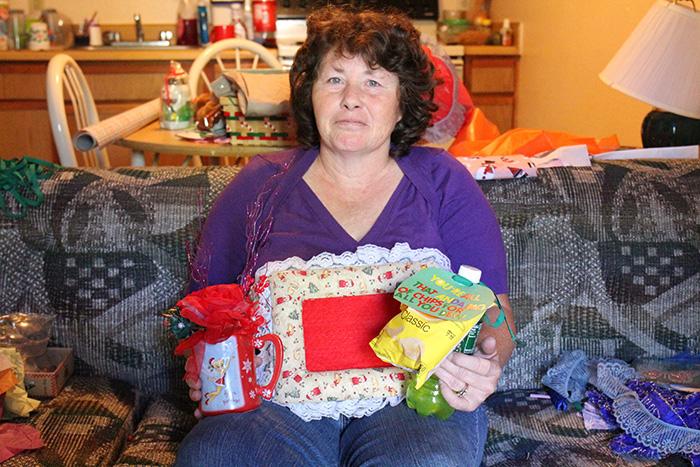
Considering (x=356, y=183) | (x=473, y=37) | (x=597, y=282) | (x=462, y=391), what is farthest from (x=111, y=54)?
(x=462, y=391)

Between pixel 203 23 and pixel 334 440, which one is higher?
pixel 203 23

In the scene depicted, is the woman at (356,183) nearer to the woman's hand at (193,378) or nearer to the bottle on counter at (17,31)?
the woman's hand at (193,378)

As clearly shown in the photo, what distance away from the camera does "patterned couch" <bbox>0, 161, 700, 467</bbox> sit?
191cm

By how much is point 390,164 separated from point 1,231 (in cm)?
Result: 90

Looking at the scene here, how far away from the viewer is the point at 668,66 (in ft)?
7.61

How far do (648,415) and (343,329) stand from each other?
628 millimetres

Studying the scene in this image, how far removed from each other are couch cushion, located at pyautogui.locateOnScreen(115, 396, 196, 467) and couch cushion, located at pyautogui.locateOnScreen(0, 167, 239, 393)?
0.26 ft

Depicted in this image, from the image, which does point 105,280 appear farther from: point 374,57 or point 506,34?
point 506,34

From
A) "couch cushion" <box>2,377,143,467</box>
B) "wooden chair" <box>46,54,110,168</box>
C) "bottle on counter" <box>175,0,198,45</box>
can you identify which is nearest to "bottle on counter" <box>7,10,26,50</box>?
"bottle on counter" <box>175,0,198,45</box>

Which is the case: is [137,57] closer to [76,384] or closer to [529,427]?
[76,384]

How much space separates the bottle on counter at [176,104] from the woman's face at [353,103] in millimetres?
1233

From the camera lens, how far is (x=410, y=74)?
1.70m

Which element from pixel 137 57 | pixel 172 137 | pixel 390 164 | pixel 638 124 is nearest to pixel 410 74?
pixel 390 164

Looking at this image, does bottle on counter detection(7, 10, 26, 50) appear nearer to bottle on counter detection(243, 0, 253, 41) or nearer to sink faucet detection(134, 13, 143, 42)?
sink faucet detection(134, 13, 143, 42)
